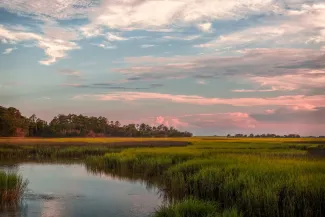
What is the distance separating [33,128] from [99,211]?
101 m

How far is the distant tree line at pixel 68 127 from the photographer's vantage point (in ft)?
317

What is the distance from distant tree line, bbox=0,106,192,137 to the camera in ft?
317

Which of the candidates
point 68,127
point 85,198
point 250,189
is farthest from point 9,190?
point 68,127

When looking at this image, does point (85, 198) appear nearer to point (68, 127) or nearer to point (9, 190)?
point (9, 190)

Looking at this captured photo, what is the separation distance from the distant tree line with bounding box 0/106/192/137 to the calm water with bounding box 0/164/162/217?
7475cm

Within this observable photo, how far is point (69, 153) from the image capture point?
50688mm

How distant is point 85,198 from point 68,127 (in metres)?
102

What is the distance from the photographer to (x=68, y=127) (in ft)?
388

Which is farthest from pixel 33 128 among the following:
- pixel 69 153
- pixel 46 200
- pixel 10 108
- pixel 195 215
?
pixel 195 215

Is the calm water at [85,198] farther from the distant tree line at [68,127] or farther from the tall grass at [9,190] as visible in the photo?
the distant tree line at [68,127]

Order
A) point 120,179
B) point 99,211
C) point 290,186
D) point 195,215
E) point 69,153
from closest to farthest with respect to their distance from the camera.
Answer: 1. point 195,215
2. point 290,186
3. point 99,211
4. point 120,179
5. point 69,153

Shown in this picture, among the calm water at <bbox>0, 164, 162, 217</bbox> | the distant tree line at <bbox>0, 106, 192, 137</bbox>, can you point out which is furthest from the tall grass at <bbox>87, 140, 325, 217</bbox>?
the distant tree line at <bbox>0, 106, 192, 137</bbox>

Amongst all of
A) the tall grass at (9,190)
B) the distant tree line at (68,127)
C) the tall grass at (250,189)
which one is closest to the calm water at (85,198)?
the tall grass at (9,190)

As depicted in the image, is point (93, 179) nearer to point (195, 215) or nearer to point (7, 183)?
point (7, 183)
